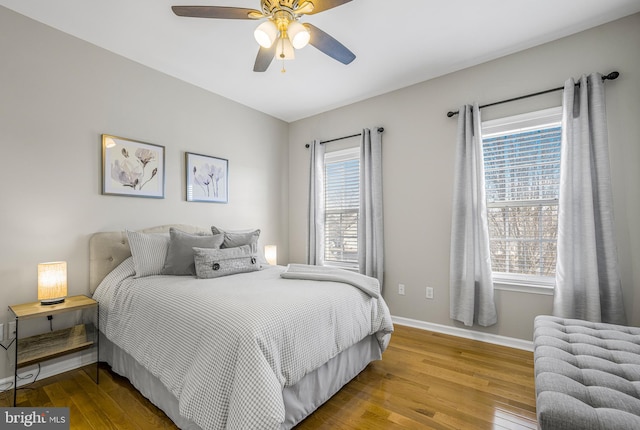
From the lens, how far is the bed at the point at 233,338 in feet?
4.49

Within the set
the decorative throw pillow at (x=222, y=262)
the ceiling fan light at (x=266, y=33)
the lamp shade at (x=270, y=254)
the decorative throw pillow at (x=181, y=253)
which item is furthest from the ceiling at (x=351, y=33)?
the lamp shade at (x=270, y=254)

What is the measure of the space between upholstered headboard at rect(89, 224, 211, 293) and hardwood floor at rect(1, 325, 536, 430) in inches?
30.0

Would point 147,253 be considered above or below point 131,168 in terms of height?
below

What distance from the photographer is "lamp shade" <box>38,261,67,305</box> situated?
216cm

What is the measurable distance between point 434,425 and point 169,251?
7.60 feet

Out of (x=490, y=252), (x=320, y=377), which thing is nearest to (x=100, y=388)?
(x=320, y=377)

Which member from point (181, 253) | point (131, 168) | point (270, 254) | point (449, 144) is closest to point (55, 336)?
point (181, 253)

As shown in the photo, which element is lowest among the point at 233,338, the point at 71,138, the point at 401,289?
the point at 401,289

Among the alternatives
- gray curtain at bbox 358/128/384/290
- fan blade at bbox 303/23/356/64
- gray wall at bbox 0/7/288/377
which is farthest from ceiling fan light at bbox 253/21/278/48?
gray curtain at bbox 358/128/384/290

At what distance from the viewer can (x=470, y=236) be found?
2936 millimetres

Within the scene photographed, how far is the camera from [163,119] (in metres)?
3.18

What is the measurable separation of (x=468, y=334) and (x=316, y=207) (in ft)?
7.65

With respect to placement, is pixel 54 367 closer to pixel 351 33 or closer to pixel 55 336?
pixel 55 336

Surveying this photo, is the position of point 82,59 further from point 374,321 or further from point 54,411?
point 374,321
